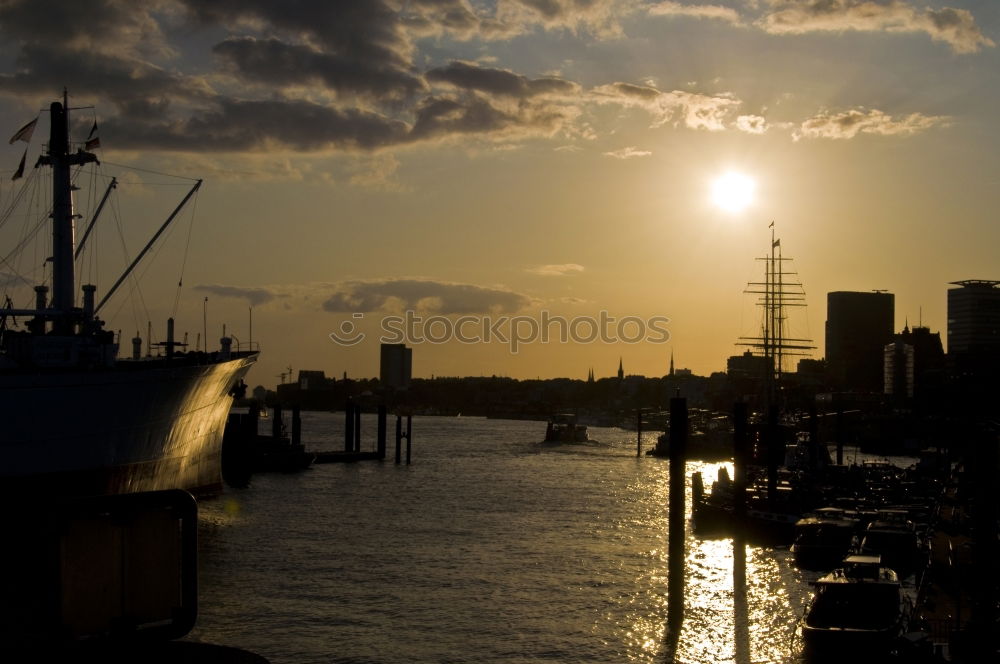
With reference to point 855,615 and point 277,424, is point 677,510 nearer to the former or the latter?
point 855,615

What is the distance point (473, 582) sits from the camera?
38.7 metres

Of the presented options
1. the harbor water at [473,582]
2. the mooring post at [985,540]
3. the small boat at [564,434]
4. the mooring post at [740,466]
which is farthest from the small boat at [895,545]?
the small boat at [564,434]

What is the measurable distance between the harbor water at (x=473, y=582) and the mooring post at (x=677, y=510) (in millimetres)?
742

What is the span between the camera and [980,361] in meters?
183

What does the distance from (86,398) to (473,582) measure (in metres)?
19.0

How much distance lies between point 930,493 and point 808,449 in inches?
691

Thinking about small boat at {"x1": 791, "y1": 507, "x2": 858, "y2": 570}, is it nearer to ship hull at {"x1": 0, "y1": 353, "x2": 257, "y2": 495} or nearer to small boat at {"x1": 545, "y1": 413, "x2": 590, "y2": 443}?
ship hull at {"x1": 0, "y1": 353, "x2": 257, "y2": 495}

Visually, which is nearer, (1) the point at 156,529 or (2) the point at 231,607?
(1) the point at 156,529

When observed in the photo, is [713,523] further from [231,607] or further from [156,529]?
[156,529]

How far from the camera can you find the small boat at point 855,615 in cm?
2766

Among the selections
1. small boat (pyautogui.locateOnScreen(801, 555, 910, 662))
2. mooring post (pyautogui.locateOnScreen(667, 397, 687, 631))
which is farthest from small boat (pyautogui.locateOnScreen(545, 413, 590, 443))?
small boat (pyautogui.locateOnScreen(801, 555, 910, 662))

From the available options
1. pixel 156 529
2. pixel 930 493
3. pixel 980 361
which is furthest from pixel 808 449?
pixel 980 361

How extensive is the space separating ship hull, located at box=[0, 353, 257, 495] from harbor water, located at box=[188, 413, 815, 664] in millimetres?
4654

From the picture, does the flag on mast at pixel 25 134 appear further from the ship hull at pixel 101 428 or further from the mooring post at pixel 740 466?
the mooring post at pixel 740 466
